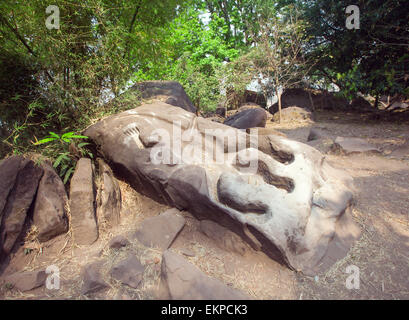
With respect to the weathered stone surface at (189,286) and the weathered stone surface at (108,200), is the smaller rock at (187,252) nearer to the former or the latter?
the weathered stone surface at (189,286)

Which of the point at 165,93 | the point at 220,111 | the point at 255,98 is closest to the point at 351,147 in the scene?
the point at 165,93

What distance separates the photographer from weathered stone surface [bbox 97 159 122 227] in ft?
8.64

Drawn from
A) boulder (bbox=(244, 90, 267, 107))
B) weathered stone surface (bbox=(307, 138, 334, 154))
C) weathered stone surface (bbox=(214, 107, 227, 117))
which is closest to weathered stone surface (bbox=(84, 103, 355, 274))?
weathered stone surface (bbox=(307, 138, 334, 154))

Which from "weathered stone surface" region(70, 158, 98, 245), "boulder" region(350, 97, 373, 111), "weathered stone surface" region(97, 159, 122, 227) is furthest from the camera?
"boulder" region(350, 97, 373, 111)

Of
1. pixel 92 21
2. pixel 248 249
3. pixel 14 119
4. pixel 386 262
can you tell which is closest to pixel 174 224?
pixel 248 249

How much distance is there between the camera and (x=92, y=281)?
187 centimetres

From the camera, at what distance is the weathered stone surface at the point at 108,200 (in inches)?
104

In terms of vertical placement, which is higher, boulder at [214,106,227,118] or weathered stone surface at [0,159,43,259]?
boulder at [214,106,227,118]

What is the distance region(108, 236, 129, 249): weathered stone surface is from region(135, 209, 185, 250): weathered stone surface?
127 millimetres

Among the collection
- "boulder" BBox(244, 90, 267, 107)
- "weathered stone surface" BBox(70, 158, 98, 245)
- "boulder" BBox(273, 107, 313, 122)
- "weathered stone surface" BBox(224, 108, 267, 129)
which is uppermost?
"boulder" BBox(244, 90, 267, 107)

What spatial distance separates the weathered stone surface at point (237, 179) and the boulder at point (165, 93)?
1.50 meters

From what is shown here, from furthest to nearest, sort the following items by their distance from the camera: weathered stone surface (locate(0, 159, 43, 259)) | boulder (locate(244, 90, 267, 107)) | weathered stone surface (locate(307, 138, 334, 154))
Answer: boulder (locate(244, 90, 267, 107))
weathered stone surface (locate(307, 138, 334, 154))
weathered stone surface (locate(0, 159, 43, 259))

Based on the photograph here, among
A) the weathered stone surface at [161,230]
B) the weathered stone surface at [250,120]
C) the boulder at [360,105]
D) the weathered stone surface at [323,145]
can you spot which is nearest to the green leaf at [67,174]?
the weathered stone surface at [161,230]

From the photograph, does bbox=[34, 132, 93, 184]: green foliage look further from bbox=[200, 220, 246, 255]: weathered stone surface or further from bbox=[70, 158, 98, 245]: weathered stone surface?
bbox=[200, 220, 246, 255]: weathered stone surface
